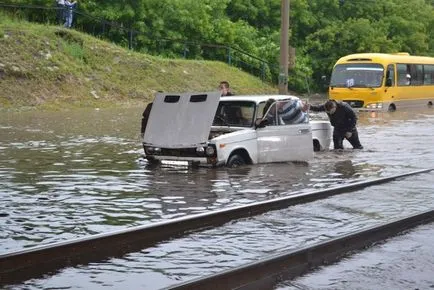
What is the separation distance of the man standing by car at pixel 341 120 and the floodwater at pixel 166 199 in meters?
0.41

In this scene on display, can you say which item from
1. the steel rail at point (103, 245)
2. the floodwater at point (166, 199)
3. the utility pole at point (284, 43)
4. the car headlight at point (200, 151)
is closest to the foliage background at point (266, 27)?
the utility pole at point (284, 43)

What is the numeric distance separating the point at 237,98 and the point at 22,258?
8.39m

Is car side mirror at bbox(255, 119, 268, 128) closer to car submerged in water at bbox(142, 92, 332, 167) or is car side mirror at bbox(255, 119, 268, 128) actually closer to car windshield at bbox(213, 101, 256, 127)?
car submerged in water at bbox(142, 92, 332, 167)

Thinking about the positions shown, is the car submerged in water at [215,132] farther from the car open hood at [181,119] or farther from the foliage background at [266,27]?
the foliage background at [266,27]

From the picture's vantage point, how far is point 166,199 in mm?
11352

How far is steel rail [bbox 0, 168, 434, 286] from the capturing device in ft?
23.5

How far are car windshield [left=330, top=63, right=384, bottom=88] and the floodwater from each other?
12.6 metres

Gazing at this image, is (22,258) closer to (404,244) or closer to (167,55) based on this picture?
(404,244)

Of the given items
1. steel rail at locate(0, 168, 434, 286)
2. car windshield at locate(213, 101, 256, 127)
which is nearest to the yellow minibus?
car windshield at locate(213, 101, 256, 127)

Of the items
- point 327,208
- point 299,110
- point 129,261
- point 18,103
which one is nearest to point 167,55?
point 18,103

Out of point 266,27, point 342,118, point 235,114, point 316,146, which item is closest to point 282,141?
point 235,114

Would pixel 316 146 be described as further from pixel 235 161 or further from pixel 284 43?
pixel 235 161

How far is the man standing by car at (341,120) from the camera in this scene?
18.6 meters

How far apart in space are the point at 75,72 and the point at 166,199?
19.7m
